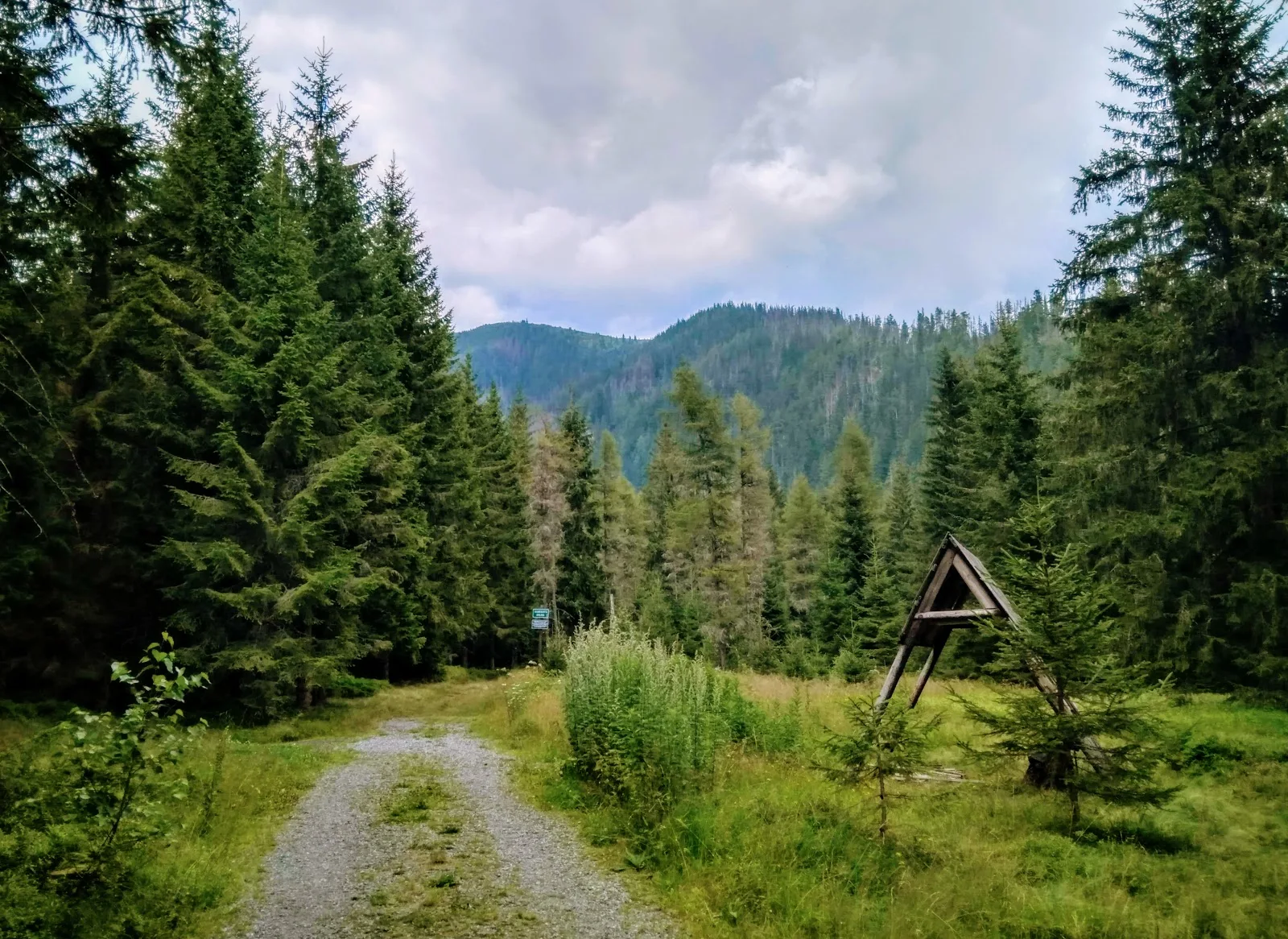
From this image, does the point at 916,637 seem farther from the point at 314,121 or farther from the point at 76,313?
the point at 314,121

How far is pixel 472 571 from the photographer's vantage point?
31844mm

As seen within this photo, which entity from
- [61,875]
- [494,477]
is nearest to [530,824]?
[61,875]

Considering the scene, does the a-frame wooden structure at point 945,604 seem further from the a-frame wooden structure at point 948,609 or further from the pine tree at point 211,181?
the pine tree at point 211,181

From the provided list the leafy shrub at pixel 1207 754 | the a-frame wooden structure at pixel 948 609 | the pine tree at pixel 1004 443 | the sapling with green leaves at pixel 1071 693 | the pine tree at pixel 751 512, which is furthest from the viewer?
the pine tree at pixel 751 512

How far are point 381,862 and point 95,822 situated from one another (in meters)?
2.45

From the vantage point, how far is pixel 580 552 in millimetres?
40844

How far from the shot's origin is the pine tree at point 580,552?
40.5 metres

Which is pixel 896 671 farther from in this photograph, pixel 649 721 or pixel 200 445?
pixel 200 445

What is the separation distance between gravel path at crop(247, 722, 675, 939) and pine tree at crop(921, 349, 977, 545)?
986 inches

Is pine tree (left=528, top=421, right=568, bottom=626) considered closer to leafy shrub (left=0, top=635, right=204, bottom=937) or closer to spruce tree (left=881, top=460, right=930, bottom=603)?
spruce tree (left=881, top=460, right=930, bottom=603)

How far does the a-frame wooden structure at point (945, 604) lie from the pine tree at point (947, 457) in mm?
19383

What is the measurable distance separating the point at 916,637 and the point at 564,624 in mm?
31488

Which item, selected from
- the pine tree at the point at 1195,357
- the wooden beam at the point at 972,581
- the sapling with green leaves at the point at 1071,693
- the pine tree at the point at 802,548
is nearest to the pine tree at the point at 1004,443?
the pine tree at the point at 1195,357

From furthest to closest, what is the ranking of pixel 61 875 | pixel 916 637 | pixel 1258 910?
pixel 916 637 < pixel 1258 910 < pixel 61 875
